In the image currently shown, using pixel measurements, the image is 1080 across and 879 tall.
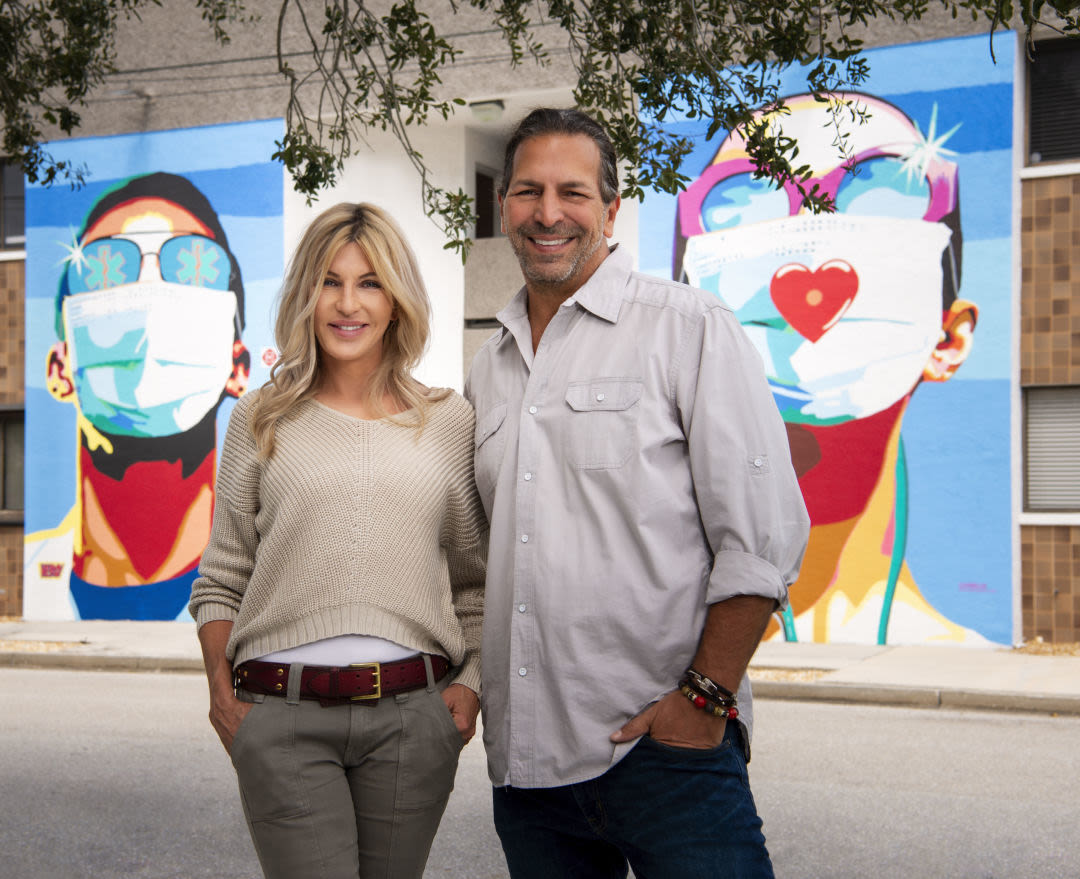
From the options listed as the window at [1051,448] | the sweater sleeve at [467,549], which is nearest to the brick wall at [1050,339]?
the window at [1051,448]

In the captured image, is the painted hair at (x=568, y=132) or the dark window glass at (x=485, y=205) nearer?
the painted hair at (x=568, y=132)

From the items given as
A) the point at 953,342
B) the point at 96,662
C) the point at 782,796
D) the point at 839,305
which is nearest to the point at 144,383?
the point at 96,662

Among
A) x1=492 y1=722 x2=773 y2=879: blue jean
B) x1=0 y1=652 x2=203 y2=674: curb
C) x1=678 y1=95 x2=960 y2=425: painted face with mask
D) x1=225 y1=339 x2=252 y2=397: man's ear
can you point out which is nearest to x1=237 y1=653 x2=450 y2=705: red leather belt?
x1=492 y1=722 x2=773 y2=879: blue jean

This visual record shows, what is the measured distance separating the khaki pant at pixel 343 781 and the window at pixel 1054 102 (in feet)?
39.3

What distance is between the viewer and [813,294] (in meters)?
12.8

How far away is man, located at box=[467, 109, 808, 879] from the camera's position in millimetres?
2246

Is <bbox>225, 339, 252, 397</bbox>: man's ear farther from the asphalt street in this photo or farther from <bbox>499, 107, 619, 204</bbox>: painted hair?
<bbox>499, 107, 619, 204</bbox>: painted hair

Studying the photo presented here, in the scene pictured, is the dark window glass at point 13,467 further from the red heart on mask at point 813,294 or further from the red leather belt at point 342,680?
the red leather belt at point 342,680

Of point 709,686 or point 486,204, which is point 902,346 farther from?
point 709,686

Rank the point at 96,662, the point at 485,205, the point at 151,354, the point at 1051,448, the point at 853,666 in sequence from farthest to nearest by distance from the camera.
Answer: the point at 485,205 < the point at 151,354 < the point at 1051,448 < the point at 96,662 < the point at 853,666

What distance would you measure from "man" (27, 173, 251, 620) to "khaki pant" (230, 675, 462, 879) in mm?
13081

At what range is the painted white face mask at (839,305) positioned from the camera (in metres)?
12.4

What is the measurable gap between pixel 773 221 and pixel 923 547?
3782 millimetres

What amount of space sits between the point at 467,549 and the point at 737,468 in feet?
2.78
